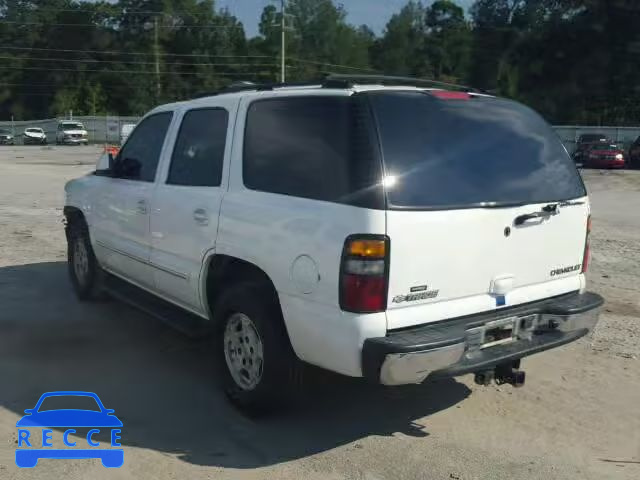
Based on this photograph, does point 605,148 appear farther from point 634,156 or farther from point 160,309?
point 160,309

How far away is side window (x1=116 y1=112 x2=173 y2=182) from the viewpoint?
545 cm

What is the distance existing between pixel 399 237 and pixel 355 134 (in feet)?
1.98

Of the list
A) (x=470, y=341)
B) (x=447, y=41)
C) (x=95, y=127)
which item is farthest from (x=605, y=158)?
(x=447, y=41)

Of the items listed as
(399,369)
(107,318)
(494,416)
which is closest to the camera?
(399,369)

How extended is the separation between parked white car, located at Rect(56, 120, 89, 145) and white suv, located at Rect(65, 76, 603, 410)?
53764 mm

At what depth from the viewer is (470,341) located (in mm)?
3826

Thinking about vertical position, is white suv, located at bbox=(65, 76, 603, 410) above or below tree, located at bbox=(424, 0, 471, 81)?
below

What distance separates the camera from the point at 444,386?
495 cm

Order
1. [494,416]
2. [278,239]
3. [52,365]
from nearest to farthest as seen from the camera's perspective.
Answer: [278,239], [494,416], [52,365]

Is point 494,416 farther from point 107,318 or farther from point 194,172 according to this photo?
point 107,318

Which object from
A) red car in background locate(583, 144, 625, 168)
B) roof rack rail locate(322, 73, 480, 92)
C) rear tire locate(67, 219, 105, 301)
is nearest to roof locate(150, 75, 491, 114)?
roof rack rail locate(322, 73, 480, 92)

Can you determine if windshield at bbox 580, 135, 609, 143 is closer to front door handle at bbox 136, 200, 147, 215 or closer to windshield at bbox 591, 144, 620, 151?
windshield at bbox 591, 144, 620, 151

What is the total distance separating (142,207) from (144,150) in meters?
0.58

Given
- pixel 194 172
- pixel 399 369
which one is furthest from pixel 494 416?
pixel 194 172
